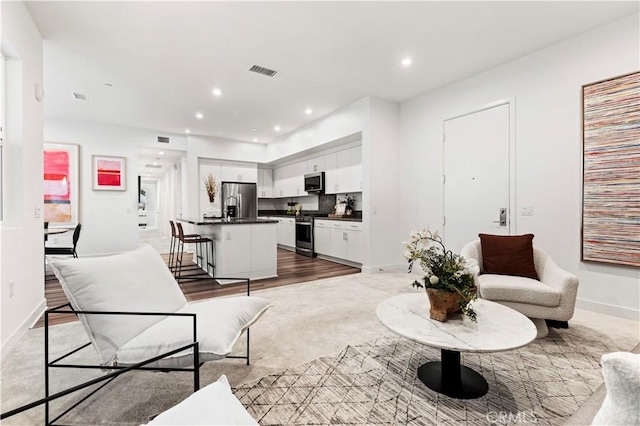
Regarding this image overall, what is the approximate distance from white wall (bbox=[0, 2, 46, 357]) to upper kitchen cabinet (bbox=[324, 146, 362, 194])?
462cm

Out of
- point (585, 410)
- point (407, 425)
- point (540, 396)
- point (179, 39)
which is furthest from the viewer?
point (179, 39)

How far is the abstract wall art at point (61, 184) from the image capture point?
6008mm

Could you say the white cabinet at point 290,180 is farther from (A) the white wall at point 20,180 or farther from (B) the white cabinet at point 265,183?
(A) the white wall at point 20,180

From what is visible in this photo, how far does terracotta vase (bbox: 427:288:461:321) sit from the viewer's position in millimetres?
1812

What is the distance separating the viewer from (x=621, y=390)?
0.57m

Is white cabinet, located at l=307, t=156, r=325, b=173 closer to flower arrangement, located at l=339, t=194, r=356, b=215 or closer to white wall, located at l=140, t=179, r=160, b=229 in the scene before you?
flower arrangement, located at l=339, t=194, r=356, b=215

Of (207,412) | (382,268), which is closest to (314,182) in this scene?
(382,268)

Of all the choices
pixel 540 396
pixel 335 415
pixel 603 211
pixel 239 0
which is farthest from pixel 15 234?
pixel 603 211

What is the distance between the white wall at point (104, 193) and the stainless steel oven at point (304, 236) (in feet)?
12.2

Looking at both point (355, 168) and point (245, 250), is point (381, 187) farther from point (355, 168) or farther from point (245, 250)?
point (245, 250)

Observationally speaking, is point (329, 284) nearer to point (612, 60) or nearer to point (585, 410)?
point (585, 410)

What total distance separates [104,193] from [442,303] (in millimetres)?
7260

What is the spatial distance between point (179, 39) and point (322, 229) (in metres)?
4.30

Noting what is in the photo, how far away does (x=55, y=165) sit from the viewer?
609 centimetres
